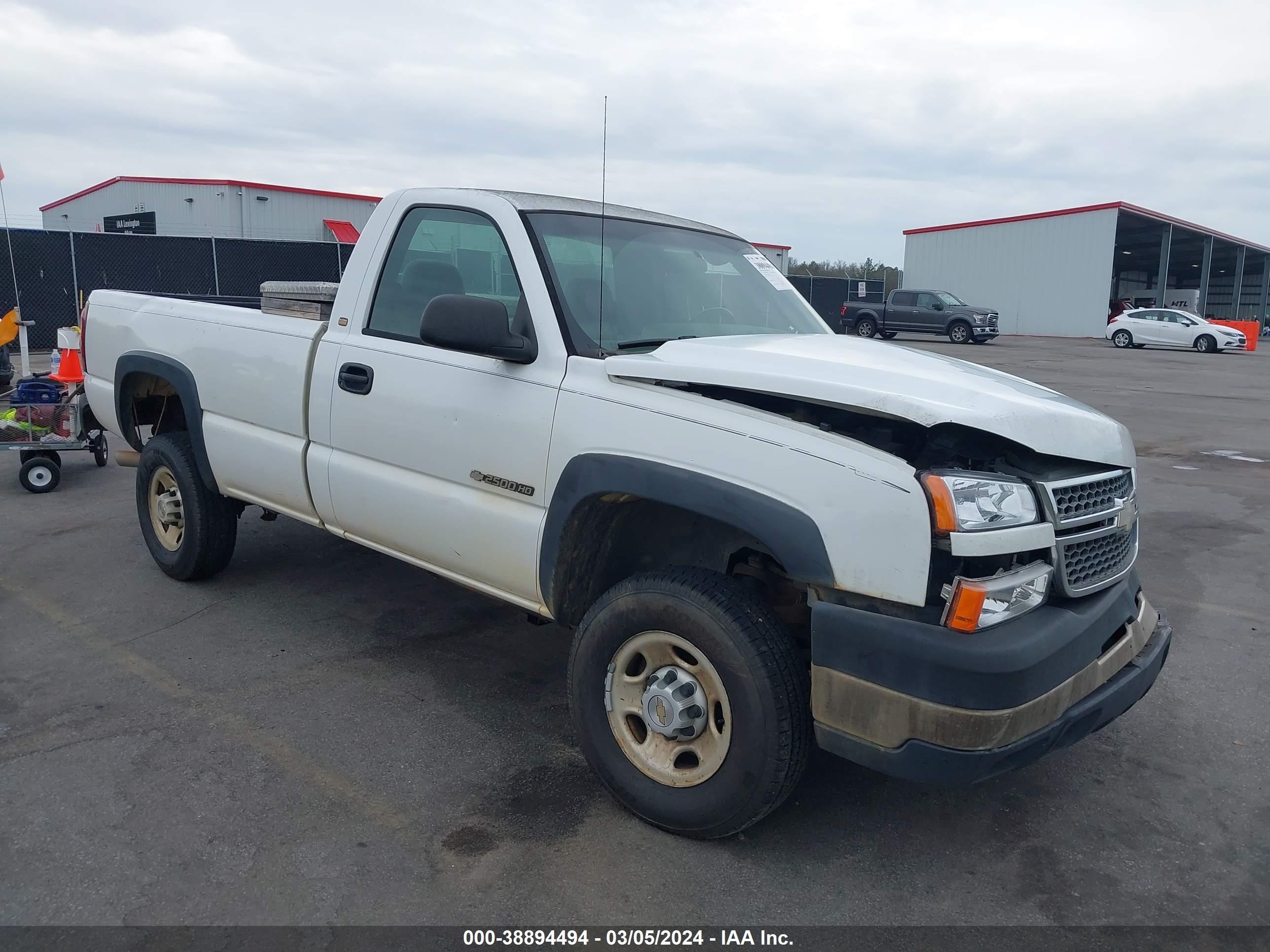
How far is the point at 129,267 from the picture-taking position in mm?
19203

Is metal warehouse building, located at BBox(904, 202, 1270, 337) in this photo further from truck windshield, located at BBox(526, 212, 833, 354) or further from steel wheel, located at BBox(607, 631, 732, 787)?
steel wheel, located at BBox(607, 631, 732, 787)

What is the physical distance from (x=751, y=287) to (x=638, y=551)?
1476 millimetres

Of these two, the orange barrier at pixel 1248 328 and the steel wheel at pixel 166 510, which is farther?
the orange barrier at pixel 1248 328

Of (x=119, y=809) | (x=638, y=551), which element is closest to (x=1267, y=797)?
(x=638, y=551)

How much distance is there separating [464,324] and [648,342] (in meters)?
0.74

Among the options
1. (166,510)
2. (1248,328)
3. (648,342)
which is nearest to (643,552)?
(648,342)

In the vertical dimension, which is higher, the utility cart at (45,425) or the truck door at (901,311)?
the truck door at (901,311)

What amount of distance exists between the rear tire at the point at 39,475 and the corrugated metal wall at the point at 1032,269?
136ft

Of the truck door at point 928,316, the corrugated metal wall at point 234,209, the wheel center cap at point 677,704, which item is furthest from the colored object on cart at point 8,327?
the truck door at point 928,316

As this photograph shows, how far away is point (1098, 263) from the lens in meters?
41.2

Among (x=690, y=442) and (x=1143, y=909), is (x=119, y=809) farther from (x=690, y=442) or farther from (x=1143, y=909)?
(x=1143, y=909)

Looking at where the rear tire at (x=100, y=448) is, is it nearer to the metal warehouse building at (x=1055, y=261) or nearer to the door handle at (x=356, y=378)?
the door handle at (x=356, y=378)

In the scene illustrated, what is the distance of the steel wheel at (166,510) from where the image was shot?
5410mm

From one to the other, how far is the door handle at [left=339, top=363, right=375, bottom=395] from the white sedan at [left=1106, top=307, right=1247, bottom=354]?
33.9 m
